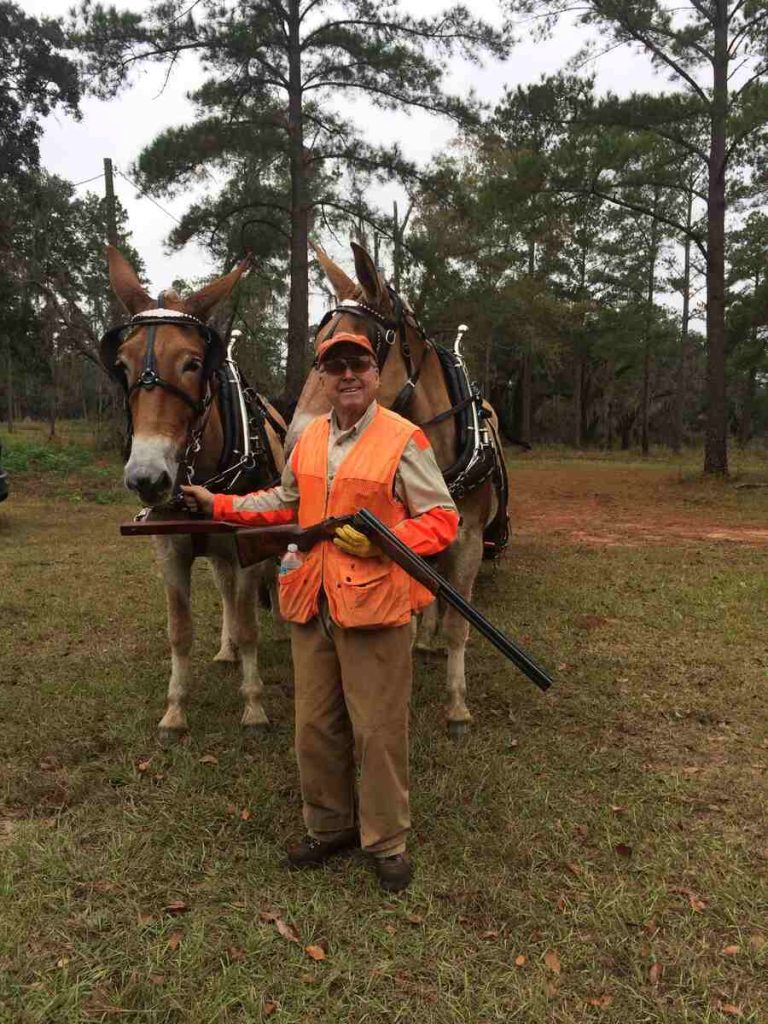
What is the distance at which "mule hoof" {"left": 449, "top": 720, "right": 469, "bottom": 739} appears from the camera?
3.77 meters

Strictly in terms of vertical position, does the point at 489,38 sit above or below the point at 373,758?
above

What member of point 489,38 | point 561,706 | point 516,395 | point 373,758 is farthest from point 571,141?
point 516,395

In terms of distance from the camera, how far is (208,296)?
10.4 feet

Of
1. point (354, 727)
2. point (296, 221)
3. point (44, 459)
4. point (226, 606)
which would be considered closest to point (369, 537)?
point (354, 727)

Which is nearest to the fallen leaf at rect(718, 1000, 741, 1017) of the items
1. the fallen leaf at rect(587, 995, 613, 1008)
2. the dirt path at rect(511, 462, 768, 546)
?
the fallen leaf at rect(587, 995, 613, 1008)

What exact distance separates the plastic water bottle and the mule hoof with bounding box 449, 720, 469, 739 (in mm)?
1771

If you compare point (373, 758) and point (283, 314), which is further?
point (283, 314)

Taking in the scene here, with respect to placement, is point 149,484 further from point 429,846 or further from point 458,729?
point 458,729

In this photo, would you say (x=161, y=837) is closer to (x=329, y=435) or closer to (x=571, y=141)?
(x=329, y=435)

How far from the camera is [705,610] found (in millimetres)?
5895

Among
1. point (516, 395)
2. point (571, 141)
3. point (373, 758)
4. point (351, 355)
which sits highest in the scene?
point (571, 141)

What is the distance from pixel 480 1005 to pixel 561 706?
7.58 ft

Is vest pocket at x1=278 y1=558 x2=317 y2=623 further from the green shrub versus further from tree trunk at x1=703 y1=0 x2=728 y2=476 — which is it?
the green shrub

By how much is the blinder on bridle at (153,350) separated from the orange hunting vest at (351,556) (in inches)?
29.7
